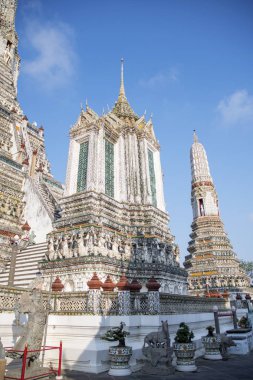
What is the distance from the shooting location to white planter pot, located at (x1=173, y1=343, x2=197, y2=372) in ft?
30.0

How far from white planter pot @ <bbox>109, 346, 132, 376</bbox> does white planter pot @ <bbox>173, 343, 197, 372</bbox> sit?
167cm

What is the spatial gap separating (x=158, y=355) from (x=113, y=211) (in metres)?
14.0

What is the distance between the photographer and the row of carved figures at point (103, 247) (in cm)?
1839

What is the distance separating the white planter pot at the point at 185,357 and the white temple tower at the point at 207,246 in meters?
23.5

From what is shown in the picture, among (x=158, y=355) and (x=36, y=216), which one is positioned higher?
(x=36, y=216)

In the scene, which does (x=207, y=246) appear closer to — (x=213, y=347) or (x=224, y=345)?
(x=224, y=345)

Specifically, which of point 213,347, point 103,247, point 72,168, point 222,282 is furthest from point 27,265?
point 222,282

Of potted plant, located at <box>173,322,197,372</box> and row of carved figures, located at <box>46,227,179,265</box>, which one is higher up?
row of carved figures, located at <box>46,227,179,265</box>

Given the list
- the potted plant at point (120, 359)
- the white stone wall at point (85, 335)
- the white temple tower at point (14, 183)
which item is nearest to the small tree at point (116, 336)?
the potted plant at point (120, 359)

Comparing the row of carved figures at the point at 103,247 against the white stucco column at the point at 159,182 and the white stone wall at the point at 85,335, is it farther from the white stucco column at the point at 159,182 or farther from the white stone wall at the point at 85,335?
the white stone wall at the point at 85,335

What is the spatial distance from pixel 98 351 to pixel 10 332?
9.47 feet

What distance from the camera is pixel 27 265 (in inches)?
782

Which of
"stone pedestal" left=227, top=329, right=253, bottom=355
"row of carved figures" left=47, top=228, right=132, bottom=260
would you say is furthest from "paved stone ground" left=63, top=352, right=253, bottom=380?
"row of carved figures" left=47, top=228, right=132, bottom=260

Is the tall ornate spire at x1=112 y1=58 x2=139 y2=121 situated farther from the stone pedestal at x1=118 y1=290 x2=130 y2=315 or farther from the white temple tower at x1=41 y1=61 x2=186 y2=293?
the stone pedestal at x1=118 y1=290 x2=130 y2=315
